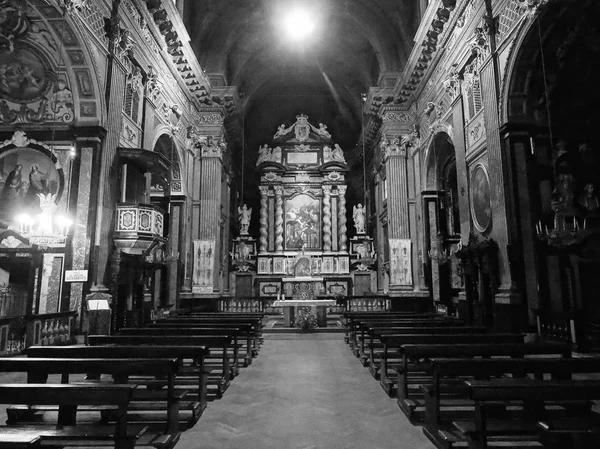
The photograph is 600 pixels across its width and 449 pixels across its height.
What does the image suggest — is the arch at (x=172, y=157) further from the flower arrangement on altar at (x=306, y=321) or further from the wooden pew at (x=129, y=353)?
the wooden pew at (x=129, y=353)

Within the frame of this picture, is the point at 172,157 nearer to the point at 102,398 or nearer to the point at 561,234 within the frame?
the point at 561,234

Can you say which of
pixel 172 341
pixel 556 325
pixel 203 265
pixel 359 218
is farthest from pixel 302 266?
pixel 172 341

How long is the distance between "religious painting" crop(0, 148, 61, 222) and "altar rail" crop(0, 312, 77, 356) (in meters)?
2.52

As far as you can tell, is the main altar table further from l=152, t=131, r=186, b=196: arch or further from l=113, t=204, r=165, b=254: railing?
l=152, t=131, r=186, b=196: arch

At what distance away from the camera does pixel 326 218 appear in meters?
20.4

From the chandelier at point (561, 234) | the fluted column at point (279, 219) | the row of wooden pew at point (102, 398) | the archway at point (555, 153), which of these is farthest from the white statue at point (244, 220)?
the row of wooden pew at point (102, 398)

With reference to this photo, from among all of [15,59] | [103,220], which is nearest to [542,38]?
[103,220]

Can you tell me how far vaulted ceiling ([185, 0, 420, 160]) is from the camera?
14781 millimetres

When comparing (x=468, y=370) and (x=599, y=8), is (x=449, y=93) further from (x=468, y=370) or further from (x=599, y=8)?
(x=468, y=370)

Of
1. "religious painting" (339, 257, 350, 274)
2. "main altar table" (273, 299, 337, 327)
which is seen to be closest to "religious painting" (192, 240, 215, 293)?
"main altar table" (273, 299, 337, 327)

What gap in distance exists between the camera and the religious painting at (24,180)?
8.20m

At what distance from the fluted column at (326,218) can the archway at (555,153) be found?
12.3 m

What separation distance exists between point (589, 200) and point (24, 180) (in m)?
10.7

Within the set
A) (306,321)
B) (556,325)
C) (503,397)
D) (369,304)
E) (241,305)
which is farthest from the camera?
(241,305)
